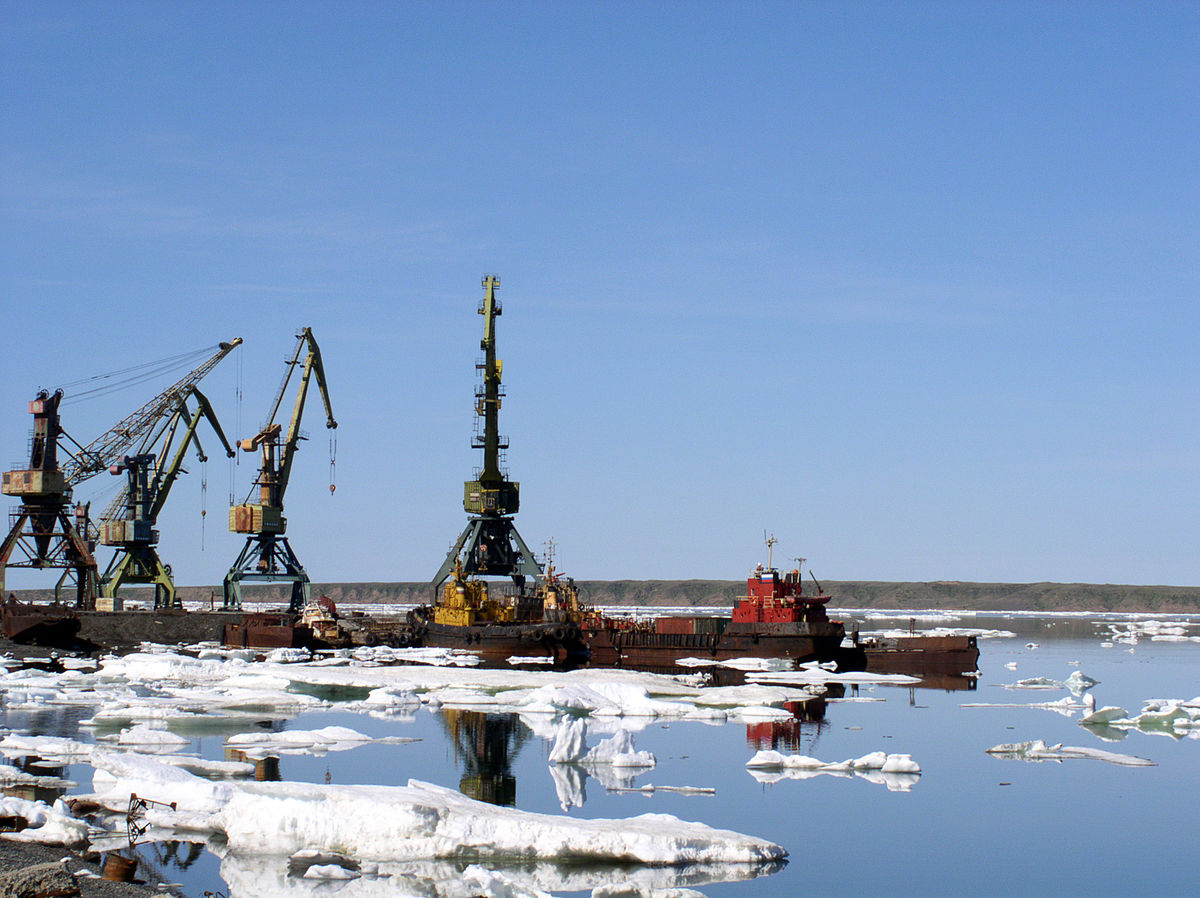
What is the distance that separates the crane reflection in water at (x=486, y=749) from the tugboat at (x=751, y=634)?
19002 millimetres

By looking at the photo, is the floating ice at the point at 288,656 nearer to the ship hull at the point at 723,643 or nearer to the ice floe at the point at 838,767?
the ship hull at the point at 723,643

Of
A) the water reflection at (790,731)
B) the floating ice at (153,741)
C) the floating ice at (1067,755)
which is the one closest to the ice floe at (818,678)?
the water reflection at (790,731)

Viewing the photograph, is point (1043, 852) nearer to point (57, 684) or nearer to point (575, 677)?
point (575, 677)

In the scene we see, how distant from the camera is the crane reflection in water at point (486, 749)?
2678 centimetres

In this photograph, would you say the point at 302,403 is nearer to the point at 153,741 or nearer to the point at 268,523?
the point at 268,523

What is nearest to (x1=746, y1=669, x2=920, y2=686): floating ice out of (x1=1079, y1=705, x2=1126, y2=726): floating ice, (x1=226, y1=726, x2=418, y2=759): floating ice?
(x1=1079, y1=705, x2=1126, y2=726): floating ice

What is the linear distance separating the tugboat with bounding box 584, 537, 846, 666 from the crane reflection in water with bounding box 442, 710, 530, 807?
19002 mm

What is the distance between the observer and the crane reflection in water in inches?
1054

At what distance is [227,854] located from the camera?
20219mm

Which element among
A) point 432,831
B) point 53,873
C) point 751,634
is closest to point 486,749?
point 432,831

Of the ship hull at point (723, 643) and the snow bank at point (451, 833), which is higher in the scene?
the ship hull at point (723, 643)

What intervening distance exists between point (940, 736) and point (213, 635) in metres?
53.5

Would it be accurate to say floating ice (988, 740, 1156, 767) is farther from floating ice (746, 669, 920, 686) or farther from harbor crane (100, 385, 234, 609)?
harbor crane (100, 385, 234, 609)

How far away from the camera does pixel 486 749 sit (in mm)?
32906
